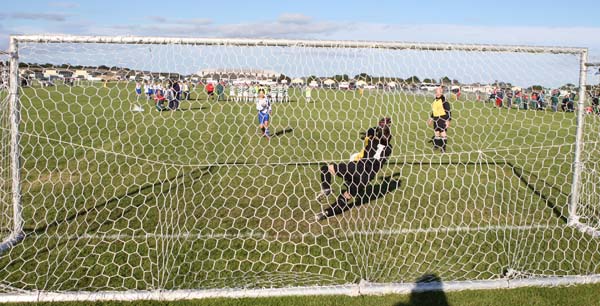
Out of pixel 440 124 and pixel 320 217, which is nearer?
pixel 320 217

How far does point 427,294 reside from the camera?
437 centimetres

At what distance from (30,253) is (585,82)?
6301mm

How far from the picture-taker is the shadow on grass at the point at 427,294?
4223 mm

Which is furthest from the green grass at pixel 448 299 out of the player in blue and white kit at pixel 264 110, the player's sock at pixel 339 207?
the player in blue and white kit at pixel 264 110

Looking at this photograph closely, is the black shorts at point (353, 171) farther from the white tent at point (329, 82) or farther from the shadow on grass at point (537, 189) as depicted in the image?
the shadow on grass at point (537, 189)

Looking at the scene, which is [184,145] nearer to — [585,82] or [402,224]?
[402,224]

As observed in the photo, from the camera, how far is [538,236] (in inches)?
234

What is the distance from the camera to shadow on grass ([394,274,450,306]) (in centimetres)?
422

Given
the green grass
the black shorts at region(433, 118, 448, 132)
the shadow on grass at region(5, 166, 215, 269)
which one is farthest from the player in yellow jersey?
the green grass

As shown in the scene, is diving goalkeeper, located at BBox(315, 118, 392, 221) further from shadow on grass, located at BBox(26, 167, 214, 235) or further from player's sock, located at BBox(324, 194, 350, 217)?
shadow on grass, located at BBox(26, 167, 214, 235)

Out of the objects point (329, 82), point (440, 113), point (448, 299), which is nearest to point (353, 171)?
point (329, 82)

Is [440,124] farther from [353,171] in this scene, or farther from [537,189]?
[353,171]

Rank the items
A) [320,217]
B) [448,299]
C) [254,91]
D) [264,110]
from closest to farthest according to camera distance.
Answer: [448,299]
[320,217]
[254,91]
[264,110]

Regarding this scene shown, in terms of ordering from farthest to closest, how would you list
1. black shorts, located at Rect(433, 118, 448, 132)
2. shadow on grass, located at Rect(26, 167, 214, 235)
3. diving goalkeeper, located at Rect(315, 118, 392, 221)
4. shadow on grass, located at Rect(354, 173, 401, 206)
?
1. black shorts, located at Rect(433, 118, 448, 132)
2. shadow on grass, located at Rect(354, 173, 401, 206)
3. diving goalkeeper, located at Rect(315, 118, 392, 221)
4. shadow on grass, located at Rect(26, 167, 214, 235)
